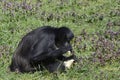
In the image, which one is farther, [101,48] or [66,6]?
[66,6]

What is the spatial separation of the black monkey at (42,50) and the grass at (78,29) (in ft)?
0.58

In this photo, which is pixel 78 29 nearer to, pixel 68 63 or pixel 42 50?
pixel 68 63

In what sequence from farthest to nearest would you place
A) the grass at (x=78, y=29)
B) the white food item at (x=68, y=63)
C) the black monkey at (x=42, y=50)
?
the white food item at (x=68, y=63), the grass at (x=78, y=29), the black monkey at (x=42, y=50)

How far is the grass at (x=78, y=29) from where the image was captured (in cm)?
876

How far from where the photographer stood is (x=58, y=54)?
8.72 metres

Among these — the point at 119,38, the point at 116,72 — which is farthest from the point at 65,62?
the point at 119,38

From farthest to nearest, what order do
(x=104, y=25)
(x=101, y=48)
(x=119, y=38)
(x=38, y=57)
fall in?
1. (x=104, y=25)
2. (x=119, y=38)
3. (x=101, y=48)
4. (x=38, y=57)

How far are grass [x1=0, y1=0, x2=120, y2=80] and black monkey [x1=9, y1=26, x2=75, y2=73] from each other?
18 cm

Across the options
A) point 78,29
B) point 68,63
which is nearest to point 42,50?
point 68,63

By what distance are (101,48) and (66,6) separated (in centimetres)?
350

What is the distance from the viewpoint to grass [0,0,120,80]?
28.7 feet

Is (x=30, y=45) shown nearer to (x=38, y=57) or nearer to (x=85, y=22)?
(x=38, y=57)

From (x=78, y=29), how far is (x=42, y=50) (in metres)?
3.02

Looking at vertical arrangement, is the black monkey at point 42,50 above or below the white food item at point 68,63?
above
